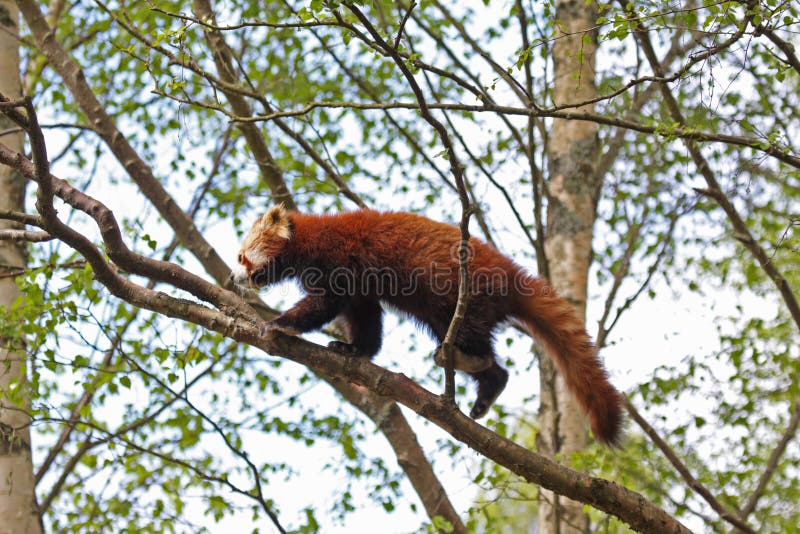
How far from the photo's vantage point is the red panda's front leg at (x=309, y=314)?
5.23 metres

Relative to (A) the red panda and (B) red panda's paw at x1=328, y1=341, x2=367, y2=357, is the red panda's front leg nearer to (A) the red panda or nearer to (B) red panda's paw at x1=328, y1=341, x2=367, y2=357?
(A) the red panda

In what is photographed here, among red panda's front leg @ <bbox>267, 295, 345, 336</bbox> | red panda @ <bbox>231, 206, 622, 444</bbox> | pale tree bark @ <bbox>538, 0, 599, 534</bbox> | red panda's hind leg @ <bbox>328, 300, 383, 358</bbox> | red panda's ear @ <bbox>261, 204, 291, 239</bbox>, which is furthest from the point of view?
pale tree bark @ <bbox>538, 0, 599, 534</bbox>

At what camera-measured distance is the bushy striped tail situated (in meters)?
5.30

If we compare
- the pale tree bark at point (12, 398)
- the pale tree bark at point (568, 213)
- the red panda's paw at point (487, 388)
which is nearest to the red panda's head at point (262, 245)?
the pale tree bark at point (12, 398)

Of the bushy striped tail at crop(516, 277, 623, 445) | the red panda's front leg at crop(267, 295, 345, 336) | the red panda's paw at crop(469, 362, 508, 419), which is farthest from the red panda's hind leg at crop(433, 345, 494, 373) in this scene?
the red panda's front leg at crop(267, 295, 345, 336)

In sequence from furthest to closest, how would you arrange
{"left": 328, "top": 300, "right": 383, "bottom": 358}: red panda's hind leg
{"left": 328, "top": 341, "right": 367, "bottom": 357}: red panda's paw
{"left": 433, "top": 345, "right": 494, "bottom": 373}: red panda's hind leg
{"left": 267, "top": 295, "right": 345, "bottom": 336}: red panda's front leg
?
1. {"left": 328, "top": 300, "right": 383, "bottom": 358}: red panda's hind leg
2. {"left": 328, "top": 341, "right": 367, "bottom": 357}: red panda's paw
3. {"left": 433, "top": 345, "right": 494, "bottom": 373}: red panda's hind leg
4. {"left": 267, "top": 295, "right": 345, "bottom": 336}: red panda's front leg

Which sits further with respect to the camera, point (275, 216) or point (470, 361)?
point (275, 216)

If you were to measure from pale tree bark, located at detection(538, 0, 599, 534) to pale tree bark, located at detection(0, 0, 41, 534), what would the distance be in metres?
4.40

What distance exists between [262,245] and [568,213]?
3.20 metres

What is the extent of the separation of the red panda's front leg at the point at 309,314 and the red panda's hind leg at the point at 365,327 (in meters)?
0.35

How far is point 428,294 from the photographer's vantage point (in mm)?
5602

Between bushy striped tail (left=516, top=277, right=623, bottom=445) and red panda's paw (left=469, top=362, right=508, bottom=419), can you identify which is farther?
red panda's paw (left=469, top=362, right=508, bottom=419)

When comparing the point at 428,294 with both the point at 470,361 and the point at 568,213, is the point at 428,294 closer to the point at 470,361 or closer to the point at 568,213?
the point at 470,361

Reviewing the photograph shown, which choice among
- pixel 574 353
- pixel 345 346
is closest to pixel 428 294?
pixel 345 346
